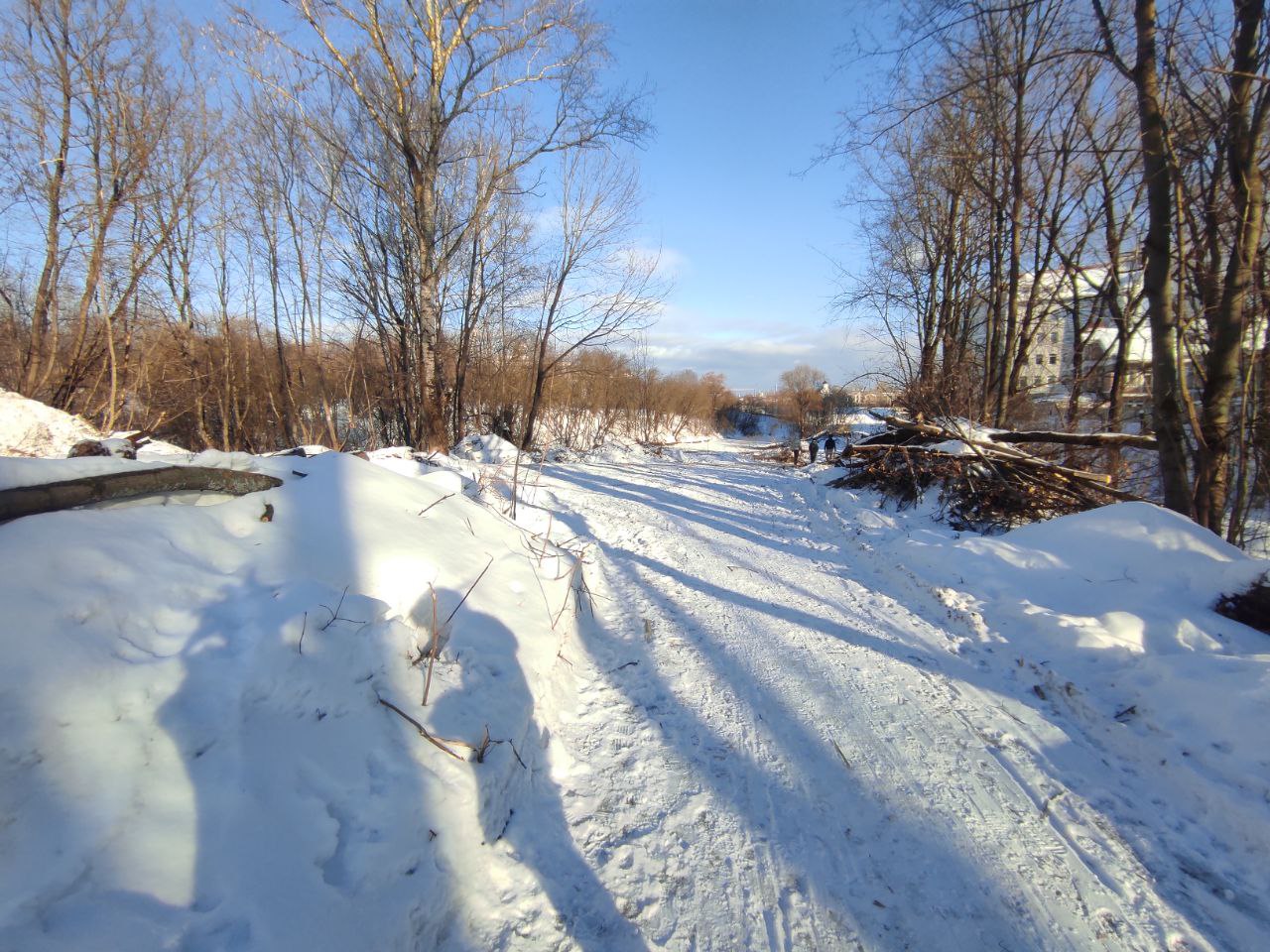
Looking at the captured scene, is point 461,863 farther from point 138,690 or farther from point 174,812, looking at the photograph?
point 138,690

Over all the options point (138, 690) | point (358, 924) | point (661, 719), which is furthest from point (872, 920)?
point (138, 690)

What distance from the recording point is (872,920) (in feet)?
5.73

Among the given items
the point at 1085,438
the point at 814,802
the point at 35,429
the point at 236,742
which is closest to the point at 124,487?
the point at 236,742

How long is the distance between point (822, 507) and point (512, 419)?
12.9m

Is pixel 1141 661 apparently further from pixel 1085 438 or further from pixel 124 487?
pixel 124 487

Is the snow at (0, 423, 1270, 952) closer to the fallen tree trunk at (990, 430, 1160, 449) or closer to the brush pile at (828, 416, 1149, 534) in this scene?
the brush pile at (828, 416, 1149, 534)

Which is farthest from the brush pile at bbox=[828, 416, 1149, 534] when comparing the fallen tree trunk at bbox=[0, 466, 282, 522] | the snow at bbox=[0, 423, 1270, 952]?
the fallen tree trunk at bbox=[0, 466, 282, 522]

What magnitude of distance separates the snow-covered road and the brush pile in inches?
135

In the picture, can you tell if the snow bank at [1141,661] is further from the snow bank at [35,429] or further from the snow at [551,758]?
the snow bank at [35,429]

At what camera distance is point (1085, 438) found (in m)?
7.14

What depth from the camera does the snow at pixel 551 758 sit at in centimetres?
146

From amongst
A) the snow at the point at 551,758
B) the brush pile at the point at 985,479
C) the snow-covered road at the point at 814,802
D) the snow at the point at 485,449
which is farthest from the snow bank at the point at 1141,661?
the snow at the point at 485,449

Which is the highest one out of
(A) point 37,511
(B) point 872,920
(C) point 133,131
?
(C) point 133,131

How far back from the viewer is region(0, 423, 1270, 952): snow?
146 centimetres
